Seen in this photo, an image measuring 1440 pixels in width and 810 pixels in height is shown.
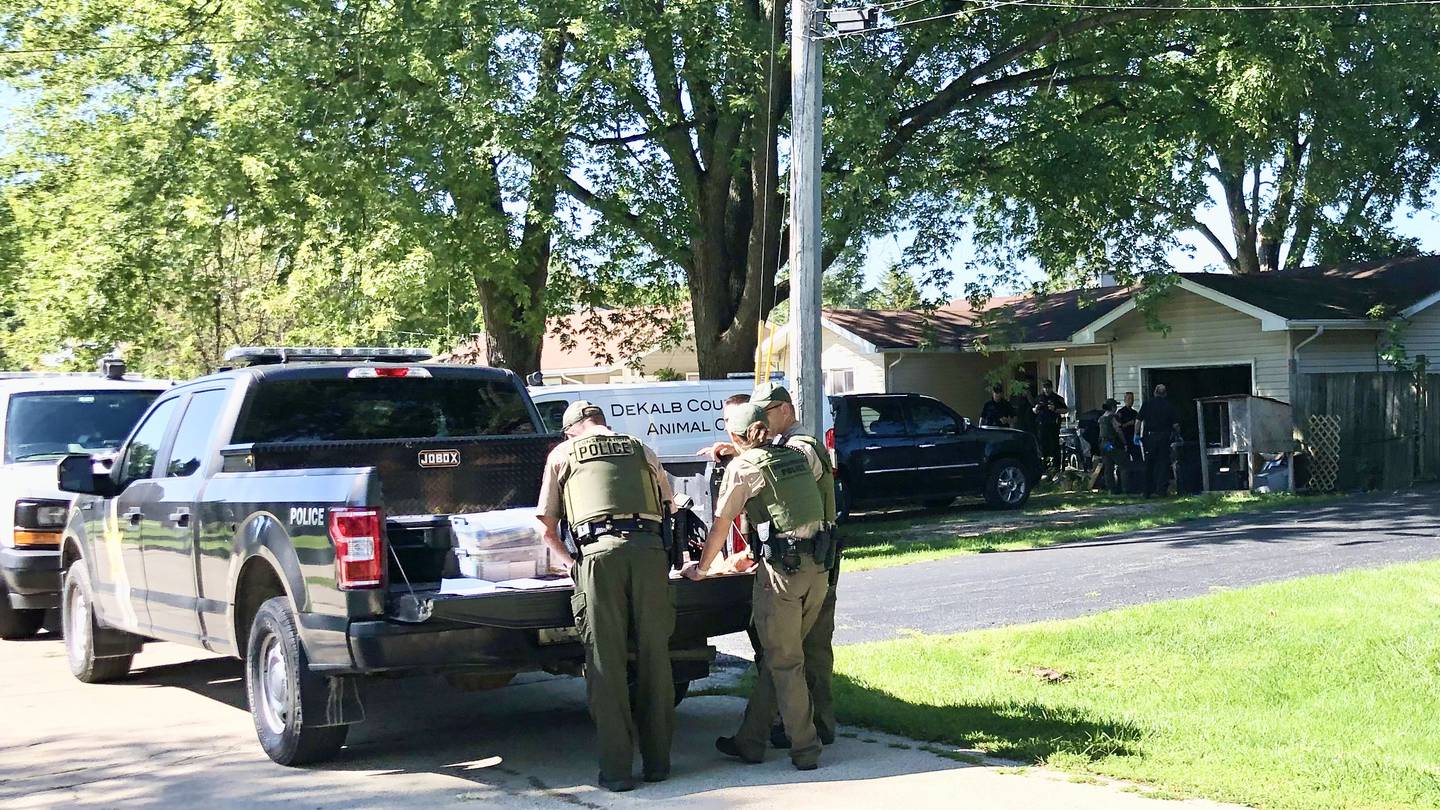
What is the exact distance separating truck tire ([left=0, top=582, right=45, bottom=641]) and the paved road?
21.6ft

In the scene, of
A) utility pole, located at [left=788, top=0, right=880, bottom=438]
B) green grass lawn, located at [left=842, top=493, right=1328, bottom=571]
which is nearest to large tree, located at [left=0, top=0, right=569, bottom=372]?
utility pole, located at [left=788, top=0, right=880, bottom=438]

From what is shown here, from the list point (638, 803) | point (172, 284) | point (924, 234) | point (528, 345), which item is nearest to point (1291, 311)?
point (924, 234)

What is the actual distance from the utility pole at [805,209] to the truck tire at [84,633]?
235 inches

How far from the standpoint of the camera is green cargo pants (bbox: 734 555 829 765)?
22.2 ft

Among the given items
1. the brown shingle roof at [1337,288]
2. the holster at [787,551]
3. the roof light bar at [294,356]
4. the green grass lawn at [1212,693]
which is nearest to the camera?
the green grass lawn at [1212,693]

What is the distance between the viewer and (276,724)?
283 inches

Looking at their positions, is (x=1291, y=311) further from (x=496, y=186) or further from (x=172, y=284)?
(x=172, y=284)

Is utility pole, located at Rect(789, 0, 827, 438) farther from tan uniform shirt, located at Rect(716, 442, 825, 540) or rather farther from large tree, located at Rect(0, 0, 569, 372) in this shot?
tan uniform shirt, located at Rect(716, 442, 825, 540)

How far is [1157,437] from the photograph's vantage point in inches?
827

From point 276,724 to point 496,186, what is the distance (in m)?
12.6

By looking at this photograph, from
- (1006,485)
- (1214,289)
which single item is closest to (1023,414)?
(1214,289)

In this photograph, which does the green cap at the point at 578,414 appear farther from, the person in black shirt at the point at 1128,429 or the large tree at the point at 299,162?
the person in black shirt at the point at 1128,429

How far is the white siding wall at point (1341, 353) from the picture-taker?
76.7ft

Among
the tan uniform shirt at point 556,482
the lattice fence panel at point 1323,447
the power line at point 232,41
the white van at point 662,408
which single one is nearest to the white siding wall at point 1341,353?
the lattice fence panel at point 1323,447
